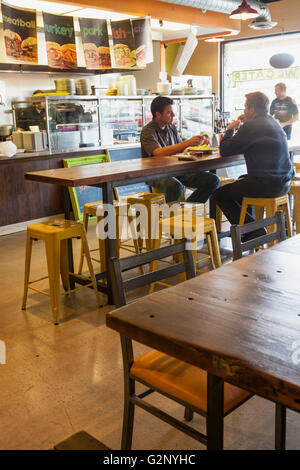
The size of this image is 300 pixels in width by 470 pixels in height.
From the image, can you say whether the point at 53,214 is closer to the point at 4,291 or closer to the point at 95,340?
the point at 4,291

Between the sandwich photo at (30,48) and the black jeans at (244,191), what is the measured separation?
2953 mm

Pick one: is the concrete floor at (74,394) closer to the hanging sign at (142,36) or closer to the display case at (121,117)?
the display case at (121,117)

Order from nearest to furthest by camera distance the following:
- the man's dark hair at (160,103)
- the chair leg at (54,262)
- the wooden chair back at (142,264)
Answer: the wooden chair back at (142,264) → the chair leg at (54,262) → the man's dark hair at (160,103)

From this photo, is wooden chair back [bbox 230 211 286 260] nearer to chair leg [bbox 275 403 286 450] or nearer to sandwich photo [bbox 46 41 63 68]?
chair leg [bbox 275 403 286 450]

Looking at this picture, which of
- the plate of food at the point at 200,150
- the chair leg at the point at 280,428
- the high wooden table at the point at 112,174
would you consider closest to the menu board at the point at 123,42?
the plate of food at the point at 200,150

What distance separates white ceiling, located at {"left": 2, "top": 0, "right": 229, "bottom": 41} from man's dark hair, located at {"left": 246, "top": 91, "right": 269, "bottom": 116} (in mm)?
2982

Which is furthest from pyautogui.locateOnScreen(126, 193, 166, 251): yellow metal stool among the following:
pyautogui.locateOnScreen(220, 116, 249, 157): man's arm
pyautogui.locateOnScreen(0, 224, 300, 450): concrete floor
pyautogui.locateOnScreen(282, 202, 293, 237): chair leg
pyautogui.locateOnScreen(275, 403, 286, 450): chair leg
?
pyautogui.locateOnScreen(275, 403, 286, 450): chair leg

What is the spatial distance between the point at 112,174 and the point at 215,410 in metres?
2.32

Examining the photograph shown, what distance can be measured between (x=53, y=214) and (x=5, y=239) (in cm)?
89

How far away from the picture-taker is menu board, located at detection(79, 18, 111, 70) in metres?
6.23

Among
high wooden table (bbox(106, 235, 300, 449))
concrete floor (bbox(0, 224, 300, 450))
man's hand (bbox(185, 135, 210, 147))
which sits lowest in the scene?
concrete floor (bbox(0, 224, 300, 450))

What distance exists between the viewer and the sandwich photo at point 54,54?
5916 mm

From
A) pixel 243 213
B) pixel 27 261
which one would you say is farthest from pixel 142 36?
pixel 27 261

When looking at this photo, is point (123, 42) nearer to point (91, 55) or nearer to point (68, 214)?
point (91, 55)
